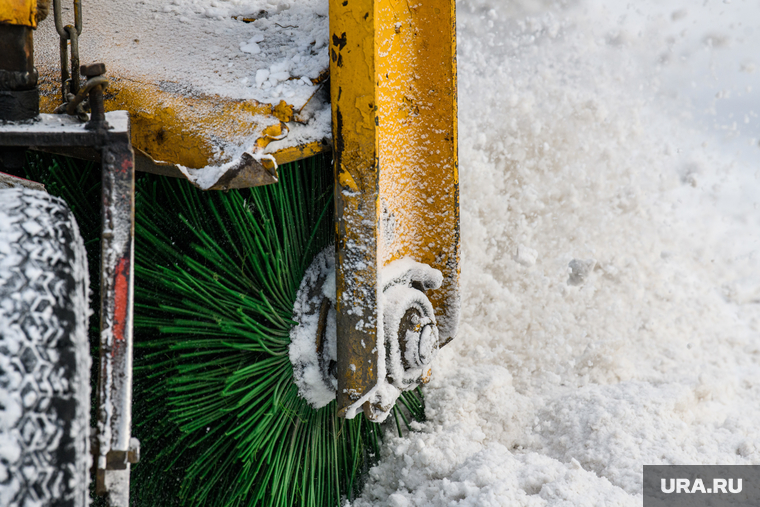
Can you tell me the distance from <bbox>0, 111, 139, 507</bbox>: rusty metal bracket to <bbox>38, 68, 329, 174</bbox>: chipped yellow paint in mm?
249

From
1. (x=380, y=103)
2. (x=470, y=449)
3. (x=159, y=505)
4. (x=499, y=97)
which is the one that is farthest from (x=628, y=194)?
(x=159, y=505)

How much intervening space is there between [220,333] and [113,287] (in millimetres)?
370

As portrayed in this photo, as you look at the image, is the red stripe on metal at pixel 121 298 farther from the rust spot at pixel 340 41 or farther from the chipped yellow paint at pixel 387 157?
the rust spot at pixel 340 41

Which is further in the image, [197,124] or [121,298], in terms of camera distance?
[197,124]

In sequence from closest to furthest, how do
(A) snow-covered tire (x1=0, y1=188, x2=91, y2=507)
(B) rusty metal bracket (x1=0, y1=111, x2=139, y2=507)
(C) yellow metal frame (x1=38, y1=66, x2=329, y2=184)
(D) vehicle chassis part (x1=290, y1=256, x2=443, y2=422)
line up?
(A) snow-covered tire (x1=0, y1=188, x2=91, y2=507) → (B) rusty metal bracket (x1=0, y1=111, x2=139, y2=507) → (C) yellow metal frame (x1=38, y1=66, x2=329, y2=184) → (D) vehicle chassis part (x1=290, y1=256, x2=443, y2=422)

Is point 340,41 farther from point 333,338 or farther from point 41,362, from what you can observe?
point 41,362

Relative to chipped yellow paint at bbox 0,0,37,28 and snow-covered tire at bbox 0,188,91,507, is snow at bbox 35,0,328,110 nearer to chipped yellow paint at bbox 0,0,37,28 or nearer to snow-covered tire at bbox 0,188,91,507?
chipped yellow paint at bbox 0,0,37,28

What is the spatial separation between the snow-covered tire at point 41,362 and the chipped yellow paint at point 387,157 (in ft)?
1.74

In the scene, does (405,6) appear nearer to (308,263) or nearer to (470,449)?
(308,263)

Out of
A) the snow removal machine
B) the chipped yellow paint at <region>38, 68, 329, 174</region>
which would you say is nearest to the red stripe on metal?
the snow removal machine

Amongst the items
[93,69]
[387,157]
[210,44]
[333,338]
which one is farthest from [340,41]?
[333,338]

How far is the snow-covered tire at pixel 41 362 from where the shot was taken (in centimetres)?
68

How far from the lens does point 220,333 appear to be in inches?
45.8

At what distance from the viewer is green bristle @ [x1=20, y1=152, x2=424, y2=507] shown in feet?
3.82
